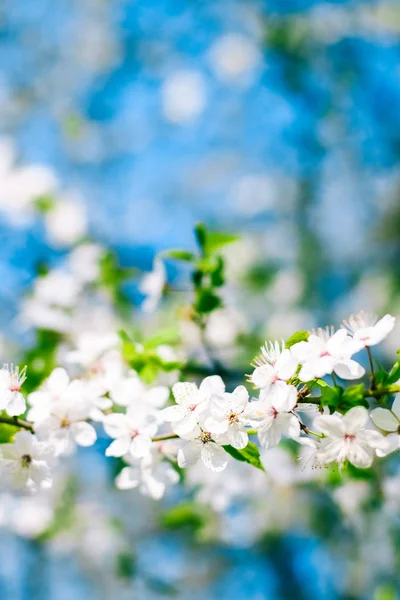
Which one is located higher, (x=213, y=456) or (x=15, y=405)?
(x=15, y=405)

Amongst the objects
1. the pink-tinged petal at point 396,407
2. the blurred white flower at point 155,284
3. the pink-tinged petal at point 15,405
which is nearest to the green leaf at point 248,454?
the pink-tinged petal at point 396,407

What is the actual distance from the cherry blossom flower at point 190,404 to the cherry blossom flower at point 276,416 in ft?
0.24

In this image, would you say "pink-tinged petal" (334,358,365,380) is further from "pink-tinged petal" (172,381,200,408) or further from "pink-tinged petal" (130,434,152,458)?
"pink-tinged petal" (130,434,152,458)

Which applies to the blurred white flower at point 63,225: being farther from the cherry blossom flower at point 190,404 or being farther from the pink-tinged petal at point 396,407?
the pink-tinged petal at point 396,407

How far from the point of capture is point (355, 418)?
863mm

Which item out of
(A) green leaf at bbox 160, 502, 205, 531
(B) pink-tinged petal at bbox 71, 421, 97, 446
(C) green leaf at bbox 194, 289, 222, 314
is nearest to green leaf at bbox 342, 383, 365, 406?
(B) pink-tinged petal at bbox 71, 421, 97, 446

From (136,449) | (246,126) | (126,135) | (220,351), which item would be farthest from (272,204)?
(136,449)

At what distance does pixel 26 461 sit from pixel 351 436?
538 mm

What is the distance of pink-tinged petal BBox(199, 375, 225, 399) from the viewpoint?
0.94 m

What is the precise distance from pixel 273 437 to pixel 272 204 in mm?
4845

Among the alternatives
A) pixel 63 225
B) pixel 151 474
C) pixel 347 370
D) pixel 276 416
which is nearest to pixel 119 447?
pixel 151 474

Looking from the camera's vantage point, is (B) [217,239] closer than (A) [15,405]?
No

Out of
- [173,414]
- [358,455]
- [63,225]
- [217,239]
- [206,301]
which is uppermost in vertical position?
[63,225]

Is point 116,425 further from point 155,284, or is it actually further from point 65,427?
point 155,284
